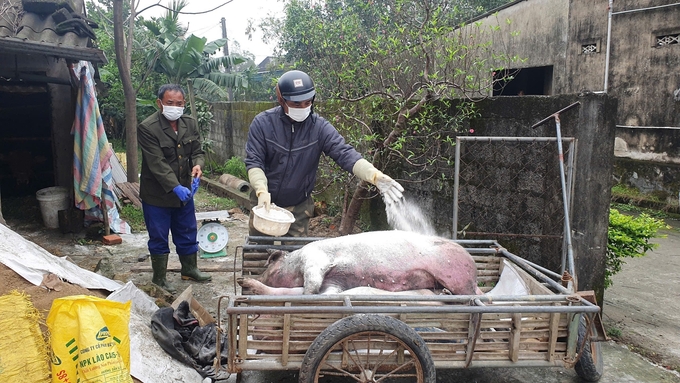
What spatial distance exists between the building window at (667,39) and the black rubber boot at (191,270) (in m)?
9.16

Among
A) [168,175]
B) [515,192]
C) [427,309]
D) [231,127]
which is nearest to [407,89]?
[515,192]

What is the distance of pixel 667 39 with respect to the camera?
30.8 ft

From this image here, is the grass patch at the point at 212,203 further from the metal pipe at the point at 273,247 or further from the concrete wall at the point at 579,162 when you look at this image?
the metal pipe at the point at 273,247

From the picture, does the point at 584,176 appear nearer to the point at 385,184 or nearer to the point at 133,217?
the point at 385,184

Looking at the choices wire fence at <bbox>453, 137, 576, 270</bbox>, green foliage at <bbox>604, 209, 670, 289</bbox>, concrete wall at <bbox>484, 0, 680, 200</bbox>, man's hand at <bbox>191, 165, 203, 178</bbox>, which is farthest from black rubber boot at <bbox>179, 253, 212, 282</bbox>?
concrete wall at <bbox>484, 0, 680, 200</bbox>

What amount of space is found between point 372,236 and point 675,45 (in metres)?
8.70

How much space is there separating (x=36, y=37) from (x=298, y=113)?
11.8 feet

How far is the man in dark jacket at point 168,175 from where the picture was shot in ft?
15.8

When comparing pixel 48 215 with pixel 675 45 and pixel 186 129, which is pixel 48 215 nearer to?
pixel 186 129

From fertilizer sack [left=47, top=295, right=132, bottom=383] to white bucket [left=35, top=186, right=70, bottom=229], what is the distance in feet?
16.4

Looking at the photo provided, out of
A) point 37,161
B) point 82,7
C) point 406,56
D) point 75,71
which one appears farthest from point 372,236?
point 37,161

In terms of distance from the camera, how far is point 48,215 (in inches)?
278

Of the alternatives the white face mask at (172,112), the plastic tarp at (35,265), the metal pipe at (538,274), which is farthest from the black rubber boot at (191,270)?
the metal pipe at (538,274)

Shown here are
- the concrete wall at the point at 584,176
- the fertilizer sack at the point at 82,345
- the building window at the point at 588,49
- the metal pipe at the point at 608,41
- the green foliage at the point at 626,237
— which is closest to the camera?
the fertilizer sack at the point at 82,345
